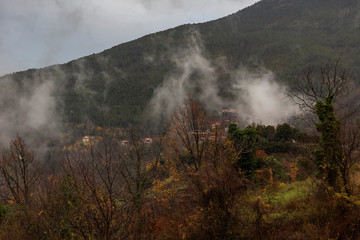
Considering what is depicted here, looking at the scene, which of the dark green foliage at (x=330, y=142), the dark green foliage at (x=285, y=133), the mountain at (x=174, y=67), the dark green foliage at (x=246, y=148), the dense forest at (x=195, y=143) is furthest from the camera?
the mountain at (x=174, y=67)

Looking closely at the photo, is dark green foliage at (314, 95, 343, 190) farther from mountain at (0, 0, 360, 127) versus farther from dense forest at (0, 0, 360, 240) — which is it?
mountain at (0, 0, 360, 127)

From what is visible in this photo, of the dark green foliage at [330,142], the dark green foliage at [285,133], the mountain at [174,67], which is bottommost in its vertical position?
the dark green foliage at [330,142]

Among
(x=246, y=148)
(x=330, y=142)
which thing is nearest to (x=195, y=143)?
(x=246, y=148)

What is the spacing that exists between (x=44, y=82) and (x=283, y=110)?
178514mm

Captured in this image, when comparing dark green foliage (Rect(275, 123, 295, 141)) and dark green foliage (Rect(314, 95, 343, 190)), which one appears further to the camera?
dark green foliage (Rect(275, 123, 295, 141))

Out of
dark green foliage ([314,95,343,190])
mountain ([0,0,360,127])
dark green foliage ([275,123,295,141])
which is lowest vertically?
dark green foliage ([314,95,343,190])

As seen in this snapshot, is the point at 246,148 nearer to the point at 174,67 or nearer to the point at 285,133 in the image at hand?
the point at 285,133

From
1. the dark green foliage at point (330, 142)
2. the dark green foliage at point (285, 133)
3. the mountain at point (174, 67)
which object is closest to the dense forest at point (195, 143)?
the dark green foliage at point (330, 142)

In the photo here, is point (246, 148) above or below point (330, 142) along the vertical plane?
above

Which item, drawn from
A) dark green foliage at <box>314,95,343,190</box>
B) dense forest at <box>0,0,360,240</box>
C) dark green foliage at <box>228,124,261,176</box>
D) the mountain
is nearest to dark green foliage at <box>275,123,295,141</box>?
dense forest at <box>0,0,360,240</box>

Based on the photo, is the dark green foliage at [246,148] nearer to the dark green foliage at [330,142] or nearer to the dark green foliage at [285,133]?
the dark green foliage at [330,142]

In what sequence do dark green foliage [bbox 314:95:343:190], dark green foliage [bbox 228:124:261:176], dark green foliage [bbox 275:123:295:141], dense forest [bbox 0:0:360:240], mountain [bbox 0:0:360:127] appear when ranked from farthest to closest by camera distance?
mountain [bbox 0:0:360:127]
dark green foliage [bbox 275:123:295:141]
dark green foliage [bbox 228:124:261:176]
dark green foliage [bbox 314:95:343:190]
dense forest [bbox 0:0:360:240]

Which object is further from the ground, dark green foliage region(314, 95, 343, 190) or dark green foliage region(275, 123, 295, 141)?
dark green foliage region(275, 123, 295, 141)

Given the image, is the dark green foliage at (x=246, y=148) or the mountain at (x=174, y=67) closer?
the dark green foliage at (x=246, y=148)
